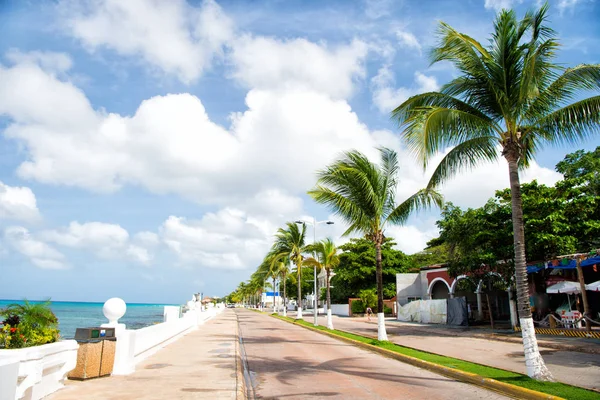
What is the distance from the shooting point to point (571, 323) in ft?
73.4

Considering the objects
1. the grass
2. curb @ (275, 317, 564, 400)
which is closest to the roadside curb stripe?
the grass

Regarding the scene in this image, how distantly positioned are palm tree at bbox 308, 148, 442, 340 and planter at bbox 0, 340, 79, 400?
1204cm

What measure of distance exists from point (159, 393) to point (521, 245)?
26.4 ft

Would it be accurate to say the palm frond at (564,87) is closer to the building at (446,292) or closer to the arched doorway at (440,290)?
the building at (446,292)

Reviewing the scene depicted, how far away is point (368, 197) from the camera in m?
17.6

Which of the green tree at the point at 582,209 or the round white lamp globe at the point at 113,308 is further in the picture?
the green tree at the point at 582,209

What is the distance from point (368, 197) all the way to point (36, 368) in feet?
44.3

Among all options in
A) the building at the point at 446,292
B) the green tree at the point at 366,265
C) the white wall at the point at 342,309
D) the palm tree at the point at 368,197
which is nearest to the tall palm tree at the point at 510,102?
the palm tree at the point at 368,197

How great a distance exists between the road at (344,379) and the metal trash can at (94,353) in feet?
10.1

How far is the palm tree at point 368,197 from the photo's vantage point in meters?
17.6

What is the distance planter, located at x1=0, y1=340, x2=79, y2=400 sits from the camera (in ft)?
15.8

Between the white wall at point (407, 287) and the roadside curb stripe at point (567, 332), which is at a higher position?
the white wall at point (407, 287)

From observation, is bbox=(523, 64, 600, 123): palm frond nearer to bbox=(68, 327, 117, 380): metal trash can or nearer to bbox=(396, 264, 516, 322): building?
bbox=(68, 327, 117, 380): metal trash can

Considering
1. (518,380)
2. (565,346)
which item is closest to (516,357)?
(565,346)
